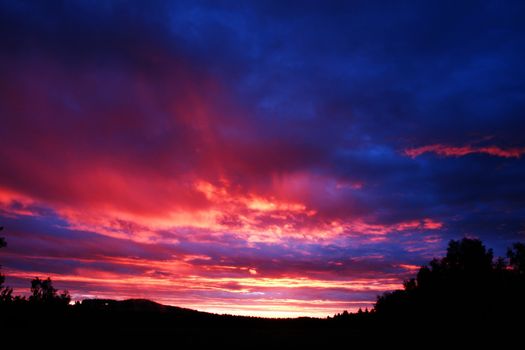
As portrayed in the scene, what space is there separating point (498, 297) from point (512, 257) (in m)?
17.9

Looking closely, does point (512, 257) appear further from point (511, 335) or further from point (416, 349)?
point (416, 349)

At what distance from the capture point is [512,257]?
81.7m

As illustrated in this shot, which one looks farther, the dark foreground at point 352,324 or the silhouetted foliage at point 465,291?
the silhouetted foliage at point 465,291

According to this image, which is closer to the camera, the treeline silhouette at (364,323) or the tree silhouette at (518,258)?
the treeline silhouette at (364,323)

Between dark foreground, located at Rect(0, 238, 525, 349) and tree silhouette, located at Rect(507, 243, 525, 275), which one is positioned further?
tree silhouette, located at Rect(507, 243, 525, 275)

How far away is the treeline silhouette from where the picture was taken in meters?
37.3

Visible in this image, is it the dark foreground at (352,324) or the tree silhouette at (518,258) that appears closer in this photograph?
the dark foreground at (352,324)

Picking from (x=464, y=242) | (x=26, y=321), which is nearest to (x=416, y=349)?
(x=26, y=321)

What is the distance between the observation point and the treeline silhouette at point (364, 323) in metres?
37.3

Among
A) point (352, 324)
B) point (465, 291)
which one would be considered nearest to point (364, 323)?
point (352, 324)

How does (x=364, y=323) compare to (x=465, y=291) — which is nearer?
(x=465, y=291)

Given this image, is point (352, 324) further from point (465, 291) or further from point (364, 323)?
point (465, 291)

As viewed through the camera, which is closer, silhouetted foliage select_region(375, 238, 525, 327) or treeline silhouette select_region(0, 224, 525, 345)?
treeline silhouette select_region(0, 224, 525, 345)

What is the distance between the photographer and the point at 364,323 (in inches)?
3378
